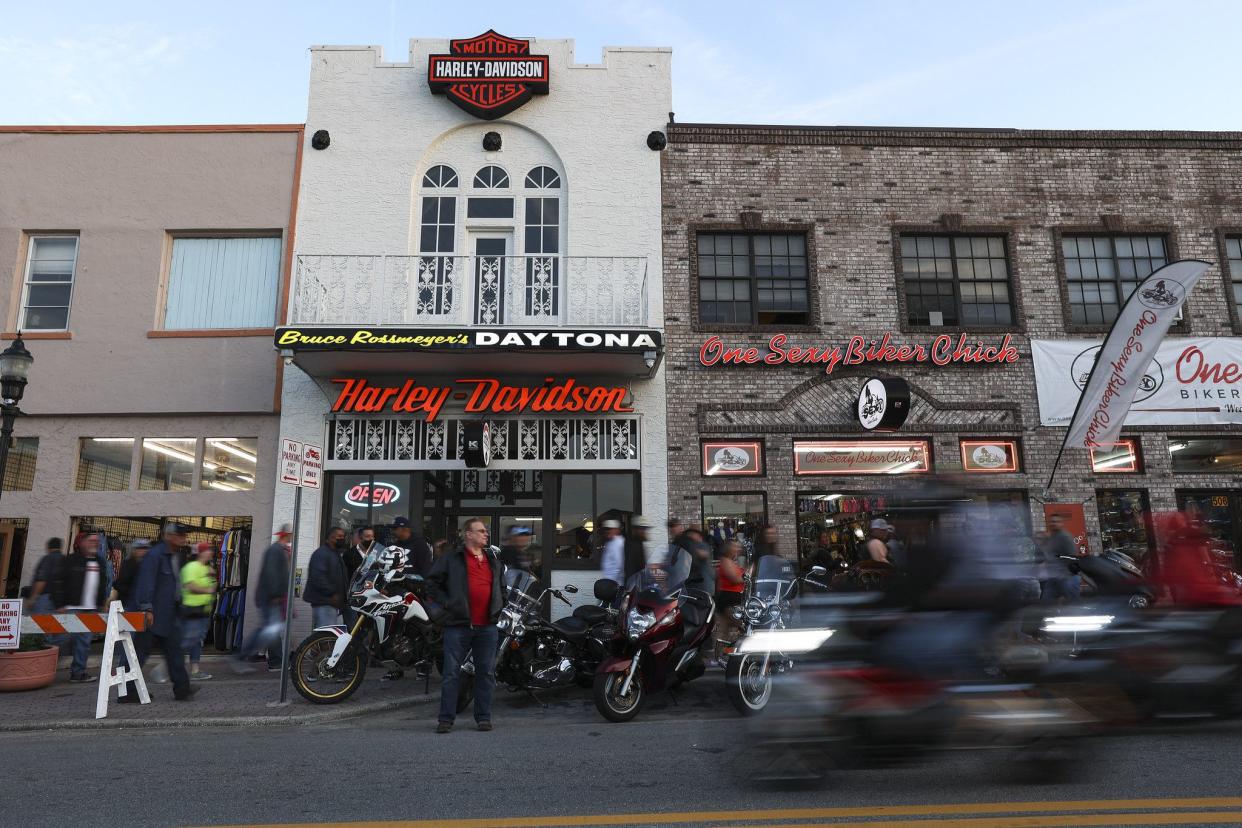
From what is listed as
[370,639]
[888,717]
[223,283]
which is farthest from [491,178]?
[888,717]

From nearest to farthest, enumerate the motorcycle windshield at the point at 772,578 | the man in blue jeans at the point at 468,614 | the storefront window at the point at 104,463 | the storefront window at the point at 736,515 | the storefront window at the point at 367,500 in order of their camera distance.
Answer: the man in blue jeans at the point at 468,614 < the motorcycle windshield at the point at 772,578 < the storefront window at the point at 736,515 < the storefront window at the point at 367,500 < the storefront window at the point at 104,463

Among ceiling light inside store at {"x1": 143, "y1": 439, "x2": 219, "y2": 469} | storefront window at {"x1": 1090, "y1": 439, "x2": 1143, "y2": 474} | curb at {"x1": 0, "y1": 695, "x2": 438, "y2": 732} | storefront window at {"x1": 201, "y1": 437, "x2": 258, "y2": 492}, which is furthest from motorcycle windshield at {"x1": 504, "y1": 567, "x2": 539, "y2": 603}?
storefront window at {"x1": 1090, "y1": 439, "x2": 1143, "y2": 474}

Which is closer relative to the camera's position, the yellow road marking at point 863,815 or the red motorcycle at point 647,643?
the yellow road marking at point 863,815

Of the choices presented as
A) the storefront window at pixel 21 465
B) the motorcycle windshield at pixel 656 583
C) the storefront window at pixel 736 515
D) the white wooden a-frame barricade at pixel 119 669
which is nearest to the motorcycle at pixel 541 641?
the motorcycle windshield at pixel 656 583

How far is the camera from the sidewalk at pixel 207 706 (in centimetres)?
789

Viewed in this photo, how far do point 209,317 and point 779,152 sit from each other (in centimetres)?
1049

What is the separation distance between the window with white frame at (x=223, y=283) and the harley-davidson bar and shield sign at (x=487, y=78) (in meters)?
4.13

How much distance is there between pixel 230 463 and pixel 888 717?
12351mm

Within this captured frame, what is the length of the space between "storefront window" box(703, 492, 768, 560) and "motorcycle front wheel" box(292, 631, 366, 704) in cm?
632

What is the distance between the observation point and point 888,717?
14.6 ft

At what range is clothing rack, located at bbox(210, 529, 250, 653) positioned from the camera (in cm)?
1298

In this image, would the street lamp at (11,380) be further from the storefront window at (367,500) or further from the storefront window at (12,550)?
the storefront window at (367,500)

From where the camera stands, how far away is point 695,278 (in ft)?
47.3

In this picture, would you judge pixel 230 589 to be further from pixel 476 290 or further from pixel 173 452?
pixel 476 290
